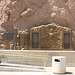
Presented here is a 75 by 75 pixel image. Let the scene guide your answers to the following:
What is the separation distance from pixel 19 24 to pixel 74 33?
24.4 feet

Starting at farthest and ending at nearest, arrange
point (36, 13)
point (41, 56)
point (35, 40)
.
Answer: point (36, 13) → point (35, 40) → point (41, 56)

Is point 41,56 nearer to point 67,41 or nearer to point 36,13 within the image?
point 67,41

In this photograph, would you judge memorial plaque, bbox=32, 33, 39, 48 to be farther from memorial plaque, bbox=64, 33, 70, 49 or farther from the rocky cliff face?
memorial plaque, bbox=64, 33, 70, 49

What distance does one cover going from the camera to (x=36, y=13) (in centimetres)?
1953

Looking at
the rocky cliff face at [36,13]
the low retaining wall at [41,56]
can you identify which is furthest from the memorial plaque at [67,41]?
the low retaining wall at [41,56]

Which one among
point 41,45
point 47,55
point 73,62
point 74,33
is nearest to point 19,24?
point 41,45

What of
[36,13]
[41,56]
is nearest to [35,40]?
[36,13]

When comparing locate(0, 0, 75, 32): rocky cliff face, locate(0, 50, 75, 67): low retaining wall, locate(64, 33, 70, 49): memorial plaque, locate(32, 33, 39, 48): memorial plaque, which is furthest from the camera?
locate(0, 0, 75, 32): rocky cliff face

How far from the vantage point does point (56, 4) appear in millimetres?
19750

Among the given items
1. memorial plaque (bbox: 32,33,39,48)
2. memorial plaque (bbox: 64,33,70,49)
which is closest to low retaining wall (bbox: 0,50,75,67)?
memorial plaque (bbox: 64,33,70,49)

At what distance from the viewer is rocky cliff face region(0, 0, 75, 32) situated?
19.2m

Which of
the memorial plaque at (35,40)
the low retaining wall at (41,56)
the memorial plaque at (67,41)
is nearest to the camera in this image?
the low retaining wall at (41,56)

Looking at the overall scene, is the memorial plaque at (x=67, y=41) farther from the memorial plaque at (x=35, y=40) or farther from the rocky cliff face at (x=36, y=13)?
the memorial plaque at (x=35, y=40)

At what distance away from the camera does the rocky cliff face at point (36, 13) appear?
19188 millimetres
